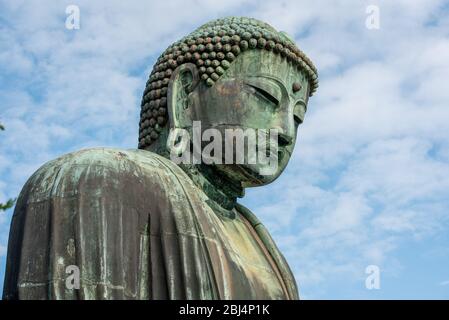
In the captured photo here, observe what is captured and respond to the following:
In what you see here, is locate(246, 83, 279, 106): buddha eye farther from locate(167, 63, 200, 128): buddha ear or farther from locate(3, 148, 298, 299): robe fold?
locate(3, 148, 298, 299): robe fold

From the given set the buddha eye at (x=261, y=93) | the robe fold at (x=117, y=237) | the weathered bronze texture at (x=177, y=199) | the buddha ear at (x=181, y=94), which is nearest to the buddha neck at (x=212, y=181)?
the weathered bronze texture at (x=177, y=199)

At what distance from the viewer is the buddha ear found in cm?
1125

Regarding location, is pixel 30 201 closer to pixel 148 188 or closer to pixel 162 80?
pixel 148 188

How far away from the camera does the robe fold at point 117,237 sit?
957cm

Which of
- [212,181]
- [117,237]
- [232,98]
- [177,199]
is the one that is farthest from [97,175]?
[232,98]

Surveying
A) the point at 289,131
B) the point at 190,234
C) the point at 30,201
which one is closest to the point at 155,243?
the point at 190,234

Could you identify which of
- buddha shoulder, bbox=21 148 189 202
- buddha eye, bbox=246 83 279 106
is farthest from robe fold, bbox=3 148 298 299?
buddha eye, bbox=246 83 279 106

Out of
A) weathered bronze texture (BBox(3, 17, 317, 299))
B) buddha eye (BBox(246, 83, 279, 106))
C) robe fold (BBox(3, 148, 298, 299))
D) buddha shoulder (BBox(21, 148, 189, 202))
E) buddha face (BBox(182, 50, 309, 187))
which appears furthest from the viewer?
buddha eye (BBox(246, 83, 279, 106))

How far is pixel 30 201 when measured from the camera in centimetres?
995

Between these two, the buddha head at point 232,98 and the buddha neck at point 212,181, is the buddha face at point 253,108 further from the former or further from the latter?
the buddha neck at point 212,181

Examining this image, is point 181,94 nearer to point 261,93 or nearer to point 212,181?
point 261,93
